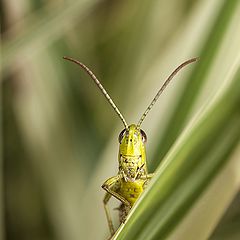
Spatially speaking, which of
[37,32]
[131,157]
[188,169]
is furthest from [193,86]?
[188,169]

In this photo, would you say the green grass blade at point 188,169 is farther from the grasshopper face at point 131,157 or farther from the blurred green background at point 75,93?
the blurred green background at point 75,93

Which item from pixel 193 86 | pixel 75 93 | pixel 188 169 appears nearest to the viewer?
pixel 188 169

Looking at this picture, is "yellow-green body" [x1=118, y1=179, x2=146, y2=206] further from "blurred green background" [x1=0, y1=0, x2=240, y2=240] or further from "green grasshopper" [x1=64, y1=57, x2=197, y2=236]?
"blurred green background" [x1=0, y1=0, x2=240, y2=240]

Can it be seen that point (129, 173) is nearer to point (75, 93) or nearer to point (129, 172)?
point (129, 172)

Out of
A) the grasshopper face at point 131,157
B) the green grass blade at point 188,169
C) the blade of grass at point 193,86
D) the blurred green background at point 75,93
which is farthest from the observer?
the blurred green background at point 75,93

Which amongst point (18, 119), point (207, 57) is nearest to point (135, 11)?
point (18, 119)

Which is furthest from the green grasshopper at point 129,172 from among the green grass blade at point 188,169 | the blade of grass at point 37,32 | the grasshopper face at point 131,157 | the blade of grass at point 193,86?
the blade of grass at point 37,32

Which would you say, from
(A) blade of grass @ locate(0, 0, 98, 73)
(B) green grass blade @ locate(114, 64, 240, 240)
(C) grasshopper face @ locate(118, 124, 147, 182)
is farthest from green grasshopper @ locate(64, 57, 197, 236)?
(A) blade of grass @ locate(0, 0, 98, 73)
